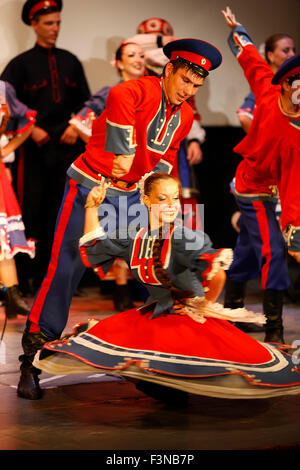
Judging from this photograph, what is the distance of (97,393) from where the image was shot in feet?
10.8

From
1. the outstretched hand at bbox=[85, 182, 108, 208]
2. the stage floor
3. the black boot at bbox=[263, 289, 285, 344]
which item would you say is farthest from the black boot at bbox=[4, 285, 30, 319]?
the outstretched hand at bbox=[85, 182, 108, 208]

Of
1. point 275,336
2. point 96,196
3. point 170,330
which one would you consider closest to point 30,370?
point 170,330

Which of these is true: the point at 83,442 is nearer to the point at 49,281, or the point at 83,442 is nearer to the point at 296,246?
the point at 49,281

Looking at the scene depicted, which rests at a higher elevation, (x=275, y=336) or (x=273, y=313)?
(x=273, y=313)

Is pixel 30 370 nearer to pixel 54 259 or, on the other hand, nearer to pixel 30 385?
pixel 30 385

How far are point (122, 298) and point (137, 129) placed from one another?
2183mm

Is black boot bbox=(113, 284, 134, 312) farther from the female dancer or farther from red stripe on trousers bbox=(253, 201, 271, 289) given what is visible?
the female dancer

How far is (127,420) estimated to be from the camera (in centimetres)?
290

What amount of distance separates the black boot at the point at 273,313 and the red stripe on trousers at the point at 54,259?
4.46 feet

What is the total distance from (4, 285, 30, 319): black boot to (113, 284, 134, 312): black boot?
0.65m

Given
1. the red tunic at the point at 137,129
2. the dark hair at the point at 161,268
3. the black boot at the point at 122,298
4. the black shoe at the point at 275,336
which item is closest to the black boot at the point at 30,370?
the dark hair at the point at 161,268

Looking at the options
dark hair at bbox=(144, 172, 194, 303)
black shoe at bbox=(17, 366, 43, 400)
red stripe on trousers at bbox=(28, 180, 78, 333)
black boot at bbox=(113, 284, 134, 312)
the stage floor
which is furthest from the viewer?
black boot at bbox=(113, 284, 134, 312)

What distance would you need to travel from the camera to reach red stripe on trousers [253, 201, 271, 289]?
421 centimetres

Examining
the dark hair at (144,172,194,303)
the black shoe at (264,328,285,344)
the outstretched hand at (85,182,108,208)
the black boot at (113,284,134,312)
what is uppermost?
the outstretched hand at (85,182,108,208)
